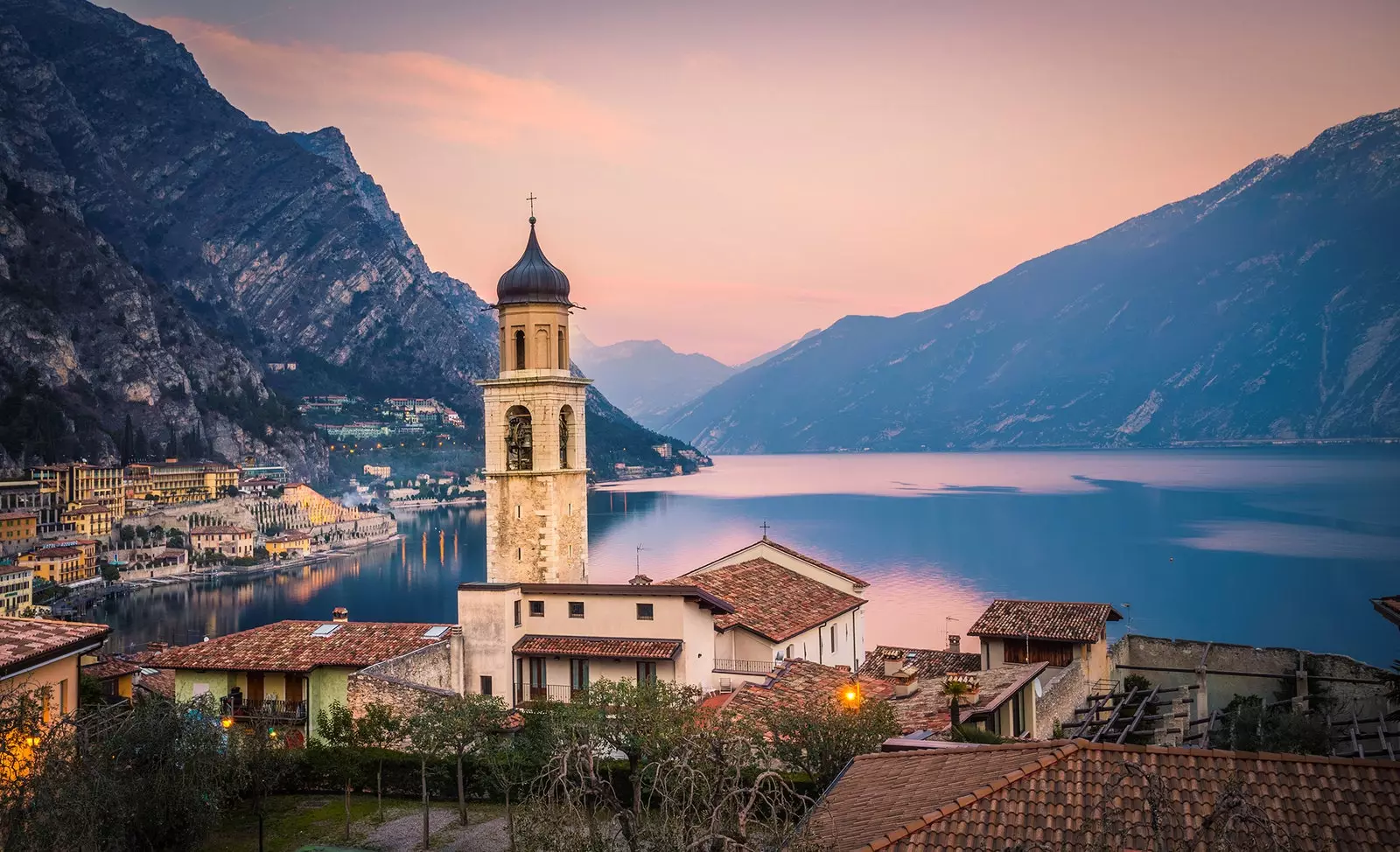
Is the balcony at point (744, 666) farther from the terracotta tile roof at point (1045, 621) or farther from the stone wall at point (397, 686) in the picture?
the terracotta tile roof at point (1045, 621)

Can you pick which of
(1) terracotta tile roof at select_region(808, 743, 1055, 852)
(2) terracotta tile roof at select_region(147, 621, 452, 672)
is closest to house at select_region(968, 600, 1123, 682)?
(2) terracotta tile roof at select_region(147, 621, 452, 672)

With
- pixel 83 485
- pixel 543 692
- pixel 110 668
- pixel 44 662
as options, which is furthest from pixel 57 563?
pixel 44 662

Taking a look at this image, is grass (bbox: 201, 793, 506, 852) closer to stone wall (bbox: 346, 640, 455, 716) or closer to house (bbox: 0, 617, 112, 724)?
stone wall (bbox: 346, 640, 455, 716)

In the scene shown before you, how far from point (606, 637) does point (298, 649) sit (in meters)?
7.25

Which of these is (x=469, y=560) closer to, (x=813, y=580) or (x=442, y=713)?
(x=813, y=580)

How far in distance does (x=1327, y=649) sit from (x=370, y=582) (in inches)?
3187

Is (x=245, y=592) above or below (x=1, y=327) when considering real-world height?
below

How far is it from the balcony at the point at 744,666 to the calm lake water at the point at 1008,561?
32.1 meters

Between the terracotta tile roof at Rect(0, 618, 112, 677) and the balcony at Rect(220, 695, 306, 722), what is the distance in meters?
6.00

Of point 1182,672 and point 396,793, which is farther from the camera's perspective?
point 1182,672

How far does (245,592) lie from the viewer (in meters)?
104

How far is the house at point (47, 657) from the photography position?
15680 millimetres

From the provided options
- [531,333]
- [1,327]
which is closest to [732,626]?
[531,333]

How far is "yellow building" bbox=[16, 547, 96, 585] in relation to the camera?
104 metres
